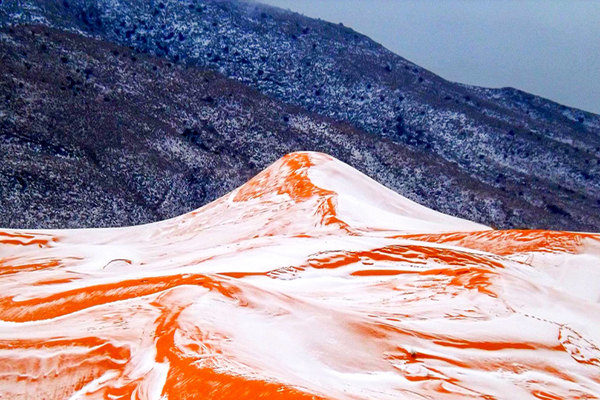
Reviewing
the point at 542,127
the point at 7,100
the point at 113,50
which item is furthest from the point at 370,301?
the point at 542,127

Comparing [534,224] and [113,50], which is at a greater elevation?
[113,50]

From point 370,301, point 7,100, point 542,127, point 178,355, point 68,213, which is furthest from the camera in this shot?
point 542,127

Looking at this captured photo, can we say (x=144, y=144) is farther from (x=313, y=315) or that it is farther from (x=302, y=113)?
(x=313, y=315)

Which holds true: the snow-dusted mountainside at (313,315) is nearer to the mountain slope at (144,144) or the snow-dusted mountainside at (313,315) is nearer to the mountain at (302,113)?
the mountain slope at (144,144)

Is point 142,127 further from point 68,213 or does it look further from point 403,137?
point 403,137

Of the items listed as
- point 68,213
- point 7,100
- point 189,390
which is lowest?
point 68,213

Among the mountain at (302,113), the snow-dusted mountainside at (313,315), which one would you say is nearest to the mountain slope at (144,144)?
the mountain at (302,113)

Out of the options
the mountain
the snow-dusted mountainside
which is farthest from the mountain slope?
the snow-dusted mountainside
